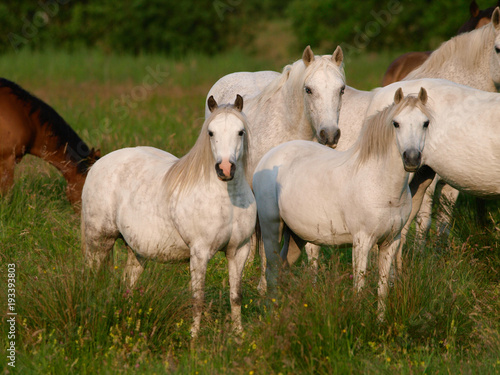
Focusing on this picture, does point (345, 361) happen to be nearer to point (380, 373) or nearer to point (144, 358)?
point (380, 373)

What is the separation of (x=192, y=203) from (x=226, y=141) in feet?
1.79

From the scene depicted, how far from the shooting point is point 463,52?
21.6 feet

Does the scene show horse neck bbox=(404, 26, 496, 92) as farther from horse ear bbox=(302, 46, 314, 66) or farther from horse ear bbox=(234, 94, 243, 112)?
horse ear bbox=(234, 94, 243, 112)

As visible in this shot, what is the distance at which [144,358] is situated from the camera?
3.74 m

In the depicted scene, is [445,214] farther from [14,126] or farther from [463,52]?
[14,126]

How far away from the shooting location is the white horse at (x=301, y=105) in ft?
17.9

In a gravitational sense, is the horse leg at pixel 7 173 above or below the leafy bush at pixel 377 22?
below

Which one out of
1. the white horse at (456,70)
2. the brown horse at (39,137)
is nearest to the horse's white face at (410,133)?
the white horse at (456,70)

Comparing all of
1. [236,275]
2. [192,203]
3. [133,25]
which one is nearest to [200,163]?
[192,203]

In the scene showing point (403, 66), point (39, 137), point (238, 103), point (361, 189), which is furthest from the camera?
point (403, 66)

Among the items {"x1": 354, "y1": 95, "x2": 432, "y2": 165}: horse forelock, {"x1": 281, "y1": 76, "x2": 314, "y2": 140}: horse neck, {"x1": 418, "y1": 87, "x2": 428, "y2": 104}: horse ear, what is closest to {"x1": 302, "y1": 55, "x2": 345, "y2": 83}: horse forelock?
{"x1": 281, "y1": 76, "x2": 314, "y2": 140}: horse neck

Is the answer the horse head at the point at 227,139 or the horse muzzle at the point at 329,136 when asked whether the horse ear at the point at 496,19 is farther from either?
the horse head at the point at 227,139

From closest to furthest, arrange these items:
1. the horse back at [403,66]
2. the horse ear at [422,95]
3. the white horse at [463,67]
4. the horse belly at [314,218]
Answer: the horse ear at [422,95]
the horse belly at [314,218]
the white horse at [463,67]
the horse back at [403,66]

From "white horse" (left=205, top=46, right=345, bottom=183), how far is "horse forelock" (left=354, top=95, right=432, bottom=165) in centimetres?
70
